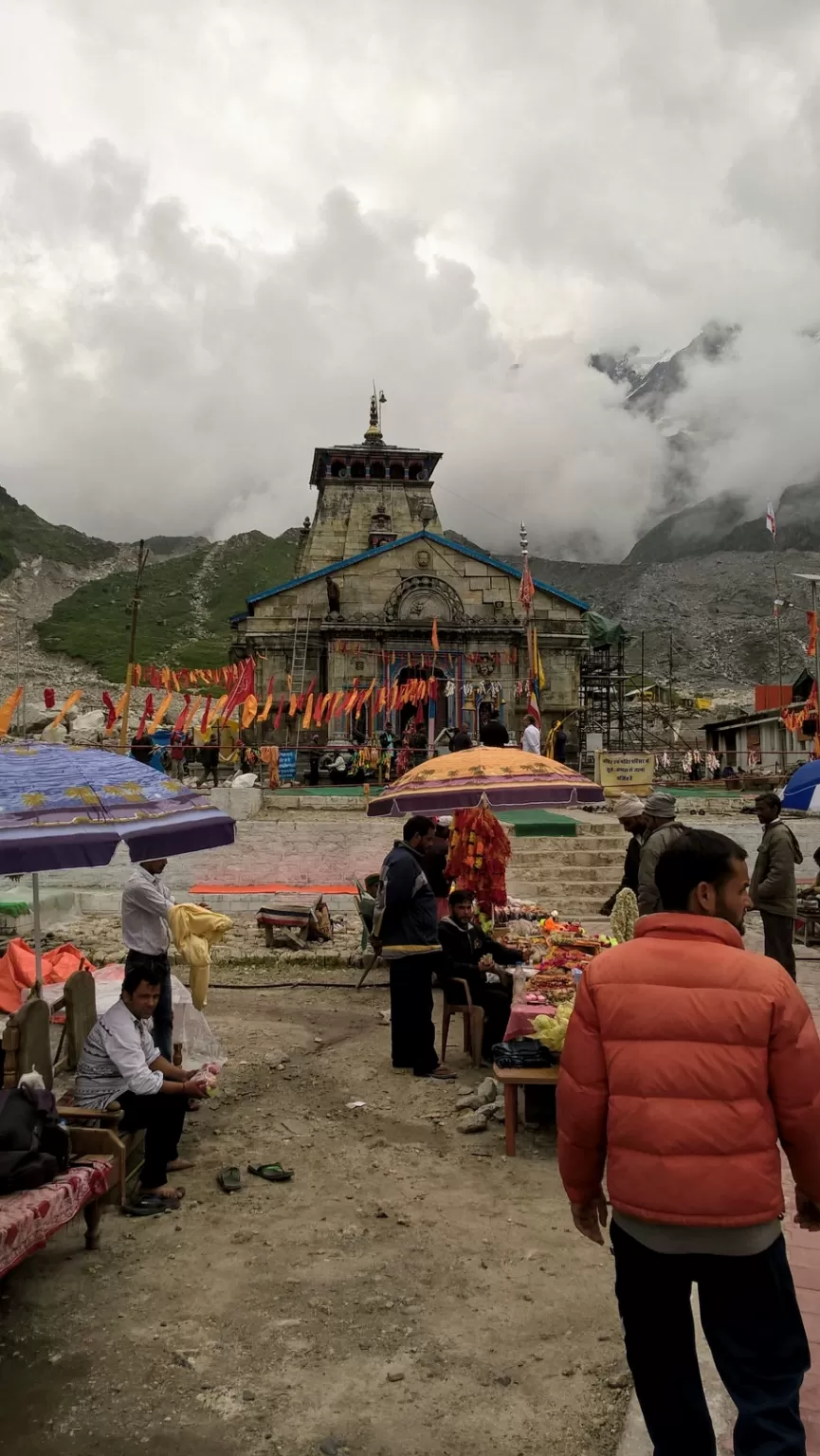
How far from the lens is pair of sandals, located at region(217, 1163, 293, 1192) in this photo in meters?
5.32

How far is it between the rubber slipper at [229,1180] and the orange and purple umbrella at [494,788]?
3562 mm

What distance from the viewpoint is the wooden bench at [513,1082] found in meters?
5.68

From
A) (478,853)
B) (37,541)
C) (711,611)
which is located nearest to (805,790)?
(478,853)

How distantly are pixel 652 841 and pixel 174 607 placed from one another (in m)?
124

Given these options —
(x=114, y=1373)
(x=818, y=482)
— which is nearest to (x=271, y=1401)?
(x=114, y=1373)

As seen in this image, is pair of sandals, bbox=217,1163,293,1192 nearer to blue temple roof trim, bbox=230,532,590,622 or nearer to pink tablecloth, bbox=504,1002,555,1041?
pink tablecloth, bbox=504,1002,555,1041

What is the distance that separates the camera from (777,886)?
8.64 meters

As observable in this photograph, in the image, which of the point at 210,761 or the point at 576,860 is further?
the point at 210,761

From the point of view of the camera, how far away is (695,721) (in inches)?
2096

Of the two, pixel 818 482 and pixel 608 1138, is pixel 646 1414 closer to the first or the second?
pixel 608 1138

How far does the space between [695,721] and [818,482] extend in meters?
113

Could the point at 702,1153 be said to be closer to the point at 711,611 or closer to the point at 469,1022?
the point at 469,1022

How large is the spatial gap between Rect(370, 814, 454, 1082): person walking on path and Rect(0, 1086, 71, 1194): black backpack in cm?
330

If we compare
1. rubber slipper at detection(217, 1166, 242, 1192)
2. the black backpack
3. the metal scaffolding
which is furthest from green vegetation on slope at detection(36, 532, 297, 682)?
the black backpack
